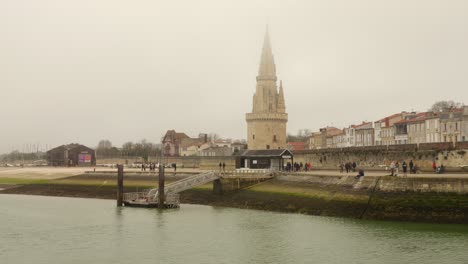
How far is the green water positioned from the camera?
3106 cm

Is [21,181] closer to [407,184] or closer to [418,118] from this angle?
[418,118]

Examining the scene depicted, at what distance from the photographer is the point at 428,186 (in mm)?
41719

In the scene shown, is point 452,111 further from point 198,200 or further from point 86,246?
point 86,246

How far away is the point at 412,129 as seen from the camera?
9788cm

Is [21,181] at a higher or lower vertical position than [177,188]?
lower

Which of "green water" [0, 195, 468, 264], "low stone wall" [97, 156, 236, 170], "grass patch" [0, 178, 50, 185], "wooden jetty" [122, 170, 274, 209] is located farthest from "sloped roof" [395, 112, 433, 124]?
"grass patch" [0, 178, 50, 185]

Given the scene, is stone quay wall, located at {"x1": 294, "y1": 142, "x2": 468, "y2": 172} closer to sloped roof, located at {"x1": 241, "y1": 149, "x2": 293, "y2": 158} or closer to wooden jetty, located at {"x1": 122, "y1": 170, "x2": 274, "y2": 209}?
sloped roof, located at {"x1": 241, "y1": 149, "x2": 293, "y2": 158}

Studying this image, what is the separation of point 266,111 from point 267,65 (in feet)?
23.6

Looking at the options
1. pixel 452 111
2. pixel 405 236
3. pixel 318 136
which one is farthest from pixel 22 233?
pixel 318 136

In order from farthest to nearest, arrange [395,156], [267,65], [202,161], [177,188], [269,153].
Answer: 1. [202,161]
2. [267,65]
3. [269,153]
4. [395,156]
5. [177,188]

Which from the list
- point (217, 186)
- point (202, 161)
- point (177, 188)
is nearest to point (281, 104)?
point (202, 161)

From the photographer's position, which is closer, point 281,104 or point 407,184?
point 407,184

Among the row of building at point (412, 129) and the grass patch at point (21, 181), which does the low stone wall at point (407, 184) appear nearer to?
the row of building at point (412, 129)

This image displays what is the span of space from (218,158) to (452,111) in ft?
120
